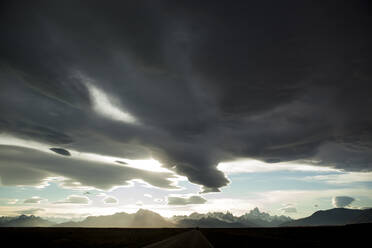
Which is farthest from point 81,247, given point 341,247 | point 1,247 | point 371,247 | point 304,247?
point 371,247

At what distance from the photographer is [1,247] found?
30.1 m

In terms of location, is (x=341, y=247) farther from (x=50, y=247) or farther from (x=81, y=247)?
(x=50, y=247)

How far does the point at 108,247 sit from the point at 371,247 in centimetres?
3775

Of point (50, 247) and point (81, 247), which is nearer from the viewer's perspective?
point (50, 247)

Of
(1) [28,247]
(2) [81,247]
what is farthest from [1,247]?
(2) [81,247]

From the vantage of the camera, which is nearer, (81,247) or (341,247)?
(341,247)

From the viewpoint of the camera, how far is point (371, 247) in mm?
28922

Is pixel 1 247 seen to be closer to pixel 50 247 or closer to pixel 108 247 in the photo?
pixel 50 247

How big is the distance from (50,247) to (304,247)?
120 ft

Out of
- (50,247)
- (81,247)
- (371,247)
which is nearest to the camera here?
(371,247)

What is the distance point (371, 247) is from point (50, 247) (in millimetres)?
45042

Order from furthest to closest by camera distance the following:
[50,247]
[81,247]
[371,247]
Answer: [81,247], [50,247], [371,247]

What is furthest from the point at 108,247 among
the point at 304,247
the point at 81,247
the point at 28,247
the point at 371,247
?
the point at 371,247

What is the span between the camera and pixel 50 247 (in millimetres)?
31266
